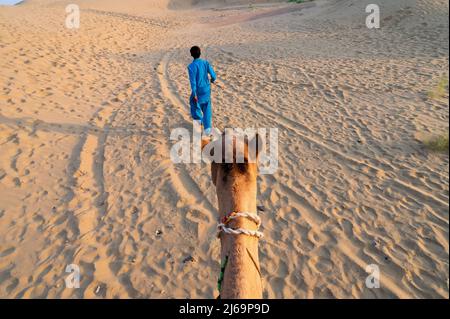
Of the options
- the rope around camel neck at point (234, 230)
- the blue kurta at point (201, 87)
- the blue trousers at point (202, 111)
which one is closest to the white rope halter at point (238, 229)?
the rope around camel neck at point (234, 230)

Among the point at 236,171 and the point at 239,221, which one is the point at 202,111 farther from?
the point at 239,221

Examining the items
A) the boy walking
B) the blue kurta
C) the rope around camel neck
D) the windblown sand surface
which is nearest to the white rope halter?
the rope around camel neck

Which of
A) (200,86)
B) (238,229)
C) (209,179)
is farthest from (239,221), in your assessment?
(200,86)

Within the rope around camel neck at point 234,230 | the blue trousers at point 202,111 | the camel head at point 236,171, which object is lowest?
the rope around camel neck at point 234,230

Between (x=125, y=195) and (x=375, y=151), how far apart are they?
431 cm

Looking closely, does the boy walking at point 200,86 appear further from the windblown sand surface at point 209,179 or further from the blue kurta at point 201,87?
the windblown sand surface at point 209,179

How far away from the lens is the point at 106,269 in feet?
11.3

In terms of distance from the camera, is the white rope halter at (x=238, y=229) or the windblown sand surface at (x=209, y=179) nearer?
the white rope halter at (x=238, y=229)

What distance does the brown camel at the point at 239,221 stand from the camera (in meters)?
1.04

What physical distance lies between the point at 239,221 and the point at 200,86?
4.66 metres

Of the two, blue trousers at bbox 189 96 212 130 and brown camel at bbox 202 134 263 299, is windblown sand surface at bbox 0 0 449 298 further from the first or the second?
brown camel at bbox 202 134 263 299

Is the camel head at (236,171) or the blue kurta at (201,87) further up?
the blue kurta at (201,87)

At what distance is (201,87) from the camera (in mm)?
5500
